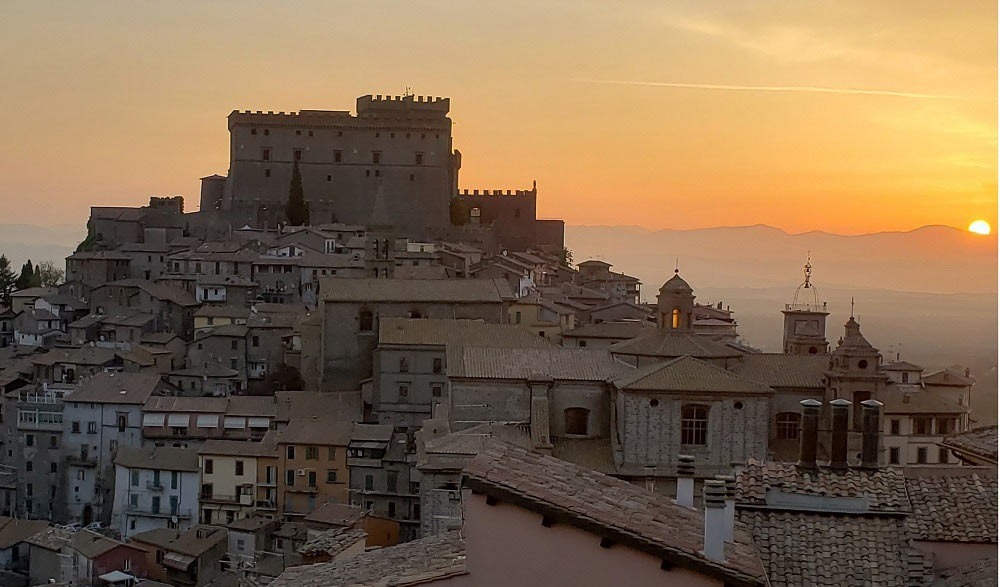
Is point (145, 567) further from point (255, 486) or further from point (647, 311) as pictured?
point (647, 311)

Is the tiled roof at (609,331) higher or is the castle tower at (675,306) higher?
the castle tower at (675,306)

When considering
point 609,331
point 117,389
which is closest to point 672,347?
point 609,331

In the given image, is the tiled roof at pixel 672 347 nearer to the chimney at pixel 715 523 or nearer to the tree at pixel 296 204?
the chimney at pixel 715 523

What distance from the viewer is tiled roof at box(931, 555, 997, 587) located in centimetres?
593

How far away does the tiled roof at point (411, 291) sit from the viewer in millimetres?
30062

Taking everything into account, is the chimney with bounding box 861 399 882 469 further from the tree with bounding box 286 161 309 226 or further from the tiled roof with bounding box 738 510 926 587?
the tree with bounding box 286 161 309 226

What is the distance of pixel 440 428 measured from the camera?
2273cm

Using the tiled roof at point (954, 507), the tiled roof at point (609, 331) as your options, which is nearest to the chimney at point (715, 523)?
the tiled roof at point (954, 507)

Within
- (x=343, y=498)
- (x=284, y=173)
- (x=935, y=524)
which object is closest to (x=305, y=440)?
(x=343, y=498)

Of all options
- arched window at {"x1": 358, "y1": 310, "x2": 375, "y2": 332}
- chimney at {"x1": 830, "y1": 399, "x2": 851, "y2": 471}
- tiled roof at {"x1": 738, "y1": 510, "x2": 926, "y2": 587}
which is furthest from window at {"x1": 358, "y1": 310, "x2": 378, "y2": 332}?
tiled roof at {"x1": 738, "y1": 510, "x2": 926, "y2": 587}

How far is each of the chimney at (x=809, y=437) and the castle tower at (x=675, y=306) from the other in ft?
54.5

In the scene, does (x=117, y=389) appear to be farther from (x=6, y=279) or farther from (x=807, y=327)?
(x=6, y=279)

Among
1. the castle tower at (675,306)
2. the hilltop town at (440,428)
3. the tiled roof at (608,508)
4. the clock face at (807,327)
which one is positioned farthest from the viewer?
the clock face at (807,327)

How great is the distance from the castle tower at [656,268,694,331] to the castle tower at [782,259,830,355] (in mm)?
2830
